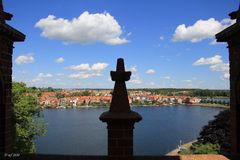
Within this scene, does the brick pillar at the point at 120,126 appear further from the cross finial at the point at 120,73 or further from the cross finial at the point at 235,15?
the cross finial at the point at 235,15

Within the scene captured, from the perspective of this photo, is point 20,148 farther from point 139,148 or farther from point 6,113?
point 139,148

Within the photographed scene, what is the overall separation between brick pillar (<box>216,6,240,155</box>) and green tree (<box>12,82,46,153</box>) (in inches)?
837

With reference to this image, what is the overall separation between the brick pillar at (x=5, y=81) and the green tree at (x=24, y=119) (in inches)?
771

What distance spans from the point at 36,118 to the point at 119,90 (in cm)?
2746

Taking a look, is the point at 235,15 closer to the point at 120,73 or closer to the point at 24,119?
the point at 120,73

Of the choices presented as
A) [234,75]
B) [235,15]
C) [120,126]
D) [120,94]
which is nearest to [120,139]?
[120,126]

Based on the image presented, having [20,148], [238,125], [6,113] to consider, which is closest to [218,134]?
[20,148]

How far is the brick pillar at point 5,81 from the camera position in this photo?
604cm

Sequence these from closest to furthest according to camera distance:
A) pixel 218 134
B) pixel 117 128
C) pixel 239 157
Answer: pixel 117 128, pixel 239 157, pixel 218 134

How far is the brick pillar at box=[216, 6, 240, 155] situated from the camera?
6.21m

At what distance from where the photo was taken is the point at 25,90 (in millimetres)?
29031

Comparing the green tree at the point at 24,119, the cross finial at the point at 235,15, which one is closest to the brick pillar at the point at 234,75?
the cross finial at the point at 235,15

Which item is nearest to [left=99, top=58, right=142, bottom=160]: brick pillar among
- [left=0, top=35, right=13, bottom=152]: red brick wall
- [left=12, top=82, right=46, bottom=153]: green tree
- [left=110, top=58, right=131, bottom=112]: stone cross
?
[left=110, top=58, right=131, bottom=112]: stone cross

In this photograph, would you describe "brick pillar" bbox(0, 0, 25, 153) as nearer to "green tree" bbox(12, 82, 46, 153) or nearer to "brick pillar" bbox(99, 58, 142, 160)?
"brick pillar" bbox(99, 58, 142, 160)
